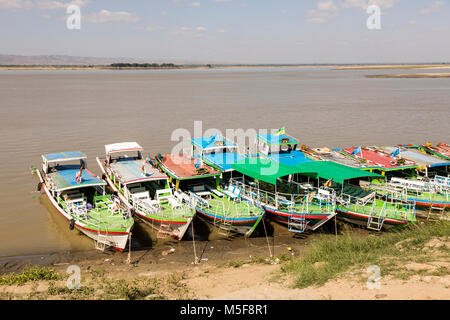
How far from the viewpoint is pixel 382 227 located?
1786 centimetres

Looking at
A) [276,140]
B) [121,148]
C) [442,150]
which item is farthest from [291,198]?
[442,150]

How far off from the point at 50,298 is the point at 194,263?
5928 mm

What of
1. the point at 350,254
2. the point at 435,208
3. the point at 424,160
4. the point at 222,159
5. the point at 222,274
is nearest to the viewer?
the point at 350,254

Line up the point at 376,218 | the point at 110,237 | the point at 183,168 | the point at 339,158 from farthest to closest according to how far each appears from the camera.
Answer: the point at 339,158
the point at 183,168
the point at 376,218
the point at 110,237

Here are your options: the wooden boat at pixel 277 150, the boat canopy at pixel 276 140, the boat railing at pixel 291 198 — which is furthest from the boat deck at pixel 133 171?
the boat canopy at pixel 276 140

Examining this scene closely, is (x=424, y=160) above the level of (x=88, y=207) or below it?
above

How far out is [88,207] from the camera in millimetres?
17516

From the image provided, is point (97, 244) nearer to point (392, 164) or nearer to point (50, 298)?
point (50, 298)

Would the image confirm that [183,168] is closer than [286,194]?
No

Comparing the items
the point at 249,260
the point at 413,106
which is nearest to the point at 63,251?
the point at 249,260

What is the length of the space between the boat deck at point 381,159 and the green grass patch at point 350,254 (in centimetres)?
735

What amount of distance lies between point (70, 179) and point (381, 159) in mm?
→ 18651

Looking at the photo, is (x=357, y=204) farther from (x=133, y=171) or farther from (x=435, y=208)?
(x=133, y=171)

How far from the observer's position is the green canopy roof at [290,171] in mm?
17578
